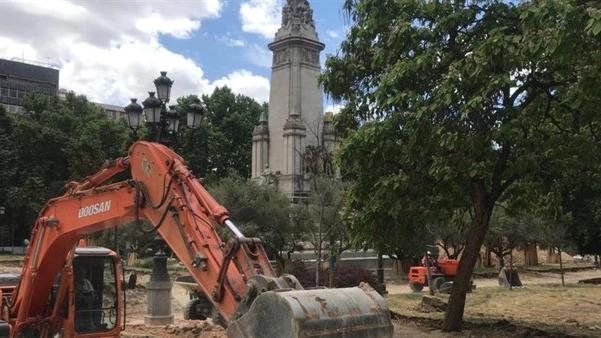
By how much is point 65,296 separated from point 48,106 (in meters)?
54.3

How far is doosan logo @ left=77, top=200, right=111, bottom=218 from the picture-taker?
302 inches

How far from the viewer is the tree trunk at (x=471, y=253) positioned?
12.6 metres

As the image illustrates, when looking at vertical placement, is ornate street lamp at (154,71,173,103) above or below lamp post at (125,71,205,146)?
above

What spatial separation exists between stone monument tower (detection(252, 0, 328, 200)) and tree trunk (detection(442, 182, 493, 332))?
81.7 feet

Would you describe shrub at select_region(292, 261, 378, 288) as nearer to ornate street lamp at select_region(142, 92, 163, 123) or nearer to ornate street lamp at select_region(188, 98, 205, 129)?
ornate street lamp at select_region(188, 98, 205, 129)

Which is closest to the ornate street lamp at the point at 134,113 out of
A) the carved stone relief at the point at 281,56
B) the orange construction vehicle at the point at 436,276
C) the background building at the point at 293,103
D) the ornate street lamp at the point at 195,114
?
the ornate street lamp at the point at 195,114

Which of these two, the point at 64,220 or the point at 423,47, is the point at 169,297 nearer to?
the point at 64,220

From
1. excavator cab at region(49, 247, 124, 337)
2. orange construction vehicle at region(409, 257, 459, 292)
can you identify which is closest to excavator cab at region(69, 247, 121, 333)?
excavator cab at region(49, 247, 124, 337)

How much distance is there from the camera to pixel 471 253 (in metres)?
12.8

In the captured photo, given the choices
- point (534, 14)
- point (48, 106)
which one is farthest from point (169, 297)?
point (48, 106)

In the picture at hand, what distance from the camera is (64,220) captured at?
8438 mm

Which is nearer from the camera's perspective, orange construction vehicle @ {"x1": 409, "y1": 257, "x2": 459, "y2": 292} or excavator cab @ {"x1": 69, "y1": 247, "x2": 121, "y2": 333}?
excavator cab @ {"x1": 69, "y1": 247, "x2": 121, "y2": 333}

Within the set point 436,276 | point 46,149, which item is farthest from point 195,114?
point 46,149

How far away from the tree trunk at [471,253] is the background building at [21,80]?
8348 cm
